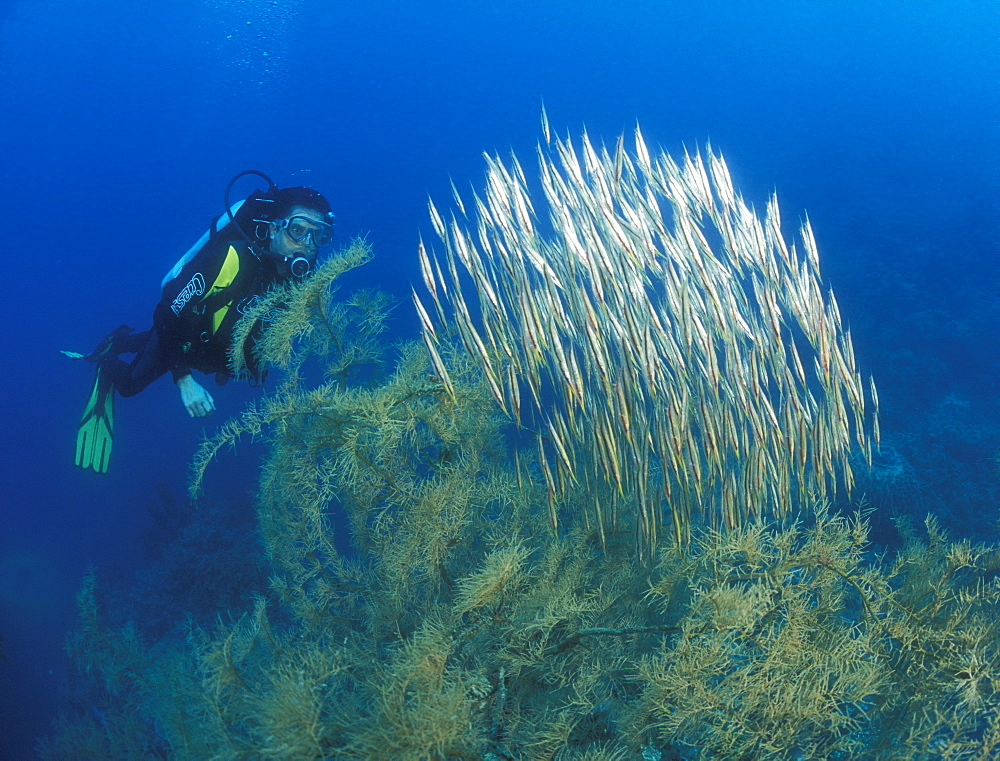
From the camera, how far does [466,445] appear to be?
3.56 metres

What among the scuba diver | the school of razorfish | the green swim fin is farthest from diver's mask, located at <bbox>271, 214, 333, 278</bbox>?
the green swim fin

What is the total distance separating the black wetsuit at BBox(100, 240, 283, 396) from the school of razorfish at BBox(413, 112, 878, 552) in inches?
93.7

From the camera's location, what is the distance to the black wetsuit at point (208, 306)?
4.05 metres

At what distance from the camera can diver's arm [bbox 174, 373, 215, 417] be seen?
158 inches

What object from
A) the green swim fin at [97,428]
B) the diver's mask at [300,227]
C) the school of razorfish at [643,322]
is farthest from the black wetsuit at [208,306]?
the school of razorfish at [643,322]

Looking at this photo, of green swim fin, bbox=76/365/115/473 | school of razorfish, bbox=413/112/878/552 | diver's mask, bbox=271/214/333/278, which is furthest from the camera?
green swim fin, bbox=76/365/115/473

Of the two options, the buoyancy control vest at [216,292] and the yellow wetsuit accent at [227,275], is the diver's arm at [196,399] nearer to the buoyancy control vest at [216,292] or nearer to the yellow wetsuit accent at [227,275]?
the buoyancy control vest at [216,292]

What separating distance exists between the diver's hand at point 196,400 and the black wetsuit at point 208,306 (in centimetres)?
24

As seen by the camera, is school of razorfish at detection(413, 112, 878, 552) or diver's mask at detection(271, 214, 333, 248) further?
diver's mask at detection(271, 214, 333, 248)

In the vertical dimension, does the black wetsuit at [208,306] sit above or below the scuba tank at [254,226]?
below

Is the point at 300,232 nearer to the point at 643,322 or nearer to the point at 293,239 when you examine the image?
the point at 293,239

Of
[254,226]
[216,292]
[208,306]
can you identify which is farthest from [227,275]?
[254,226]

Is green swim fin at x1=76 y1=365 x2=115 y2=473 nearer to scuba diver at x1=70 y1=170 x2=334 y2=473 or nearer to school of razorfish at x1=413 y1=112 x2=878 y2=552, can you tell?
scuba diver at x1=70 y1=170 x2=334 y2=473

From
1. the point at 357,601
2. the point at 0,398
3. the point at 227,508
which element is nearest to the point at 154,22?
the point at 0,398
